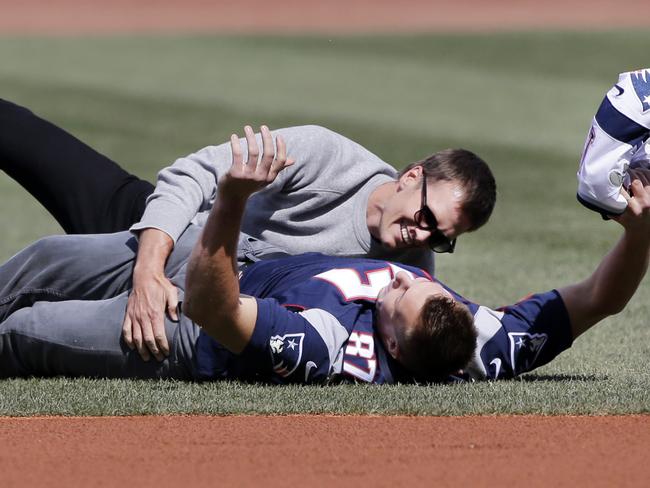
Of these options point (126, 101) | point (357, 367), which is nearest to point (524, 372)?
point (357, 367)

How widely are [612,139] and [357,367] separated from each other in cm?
129

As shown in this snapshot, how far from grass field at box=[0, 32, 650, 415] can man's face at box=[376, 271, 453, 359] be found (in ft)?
0.71

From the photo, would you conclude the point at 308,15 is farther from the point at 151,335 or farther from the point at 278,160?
the point at 278,160

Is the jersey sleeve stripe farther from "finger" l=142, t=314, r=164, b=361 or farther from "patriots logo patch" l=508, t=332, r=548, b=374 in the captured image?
"finger" l=142, t=314, r=164, b=361

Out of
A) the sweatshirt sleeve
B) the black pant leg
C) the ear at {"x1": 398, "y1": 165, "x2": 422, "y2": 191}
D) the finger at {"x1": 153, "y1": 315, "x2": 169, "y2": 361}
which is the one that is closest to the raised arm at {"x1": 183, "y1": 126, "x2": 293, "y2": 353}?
the finger at {"x1": 153, "y1": 315, "x2": 169, "y2": 361}

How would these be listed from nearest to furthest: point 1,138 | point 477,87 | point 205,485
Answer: point 205,485 < point 1,138 < point 477,87

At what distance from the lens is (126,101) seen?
17.0 meters

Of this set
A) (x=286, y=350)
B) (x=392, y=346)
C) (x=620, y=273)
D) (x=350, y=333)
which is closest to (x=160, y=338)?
(x=286, y=350)

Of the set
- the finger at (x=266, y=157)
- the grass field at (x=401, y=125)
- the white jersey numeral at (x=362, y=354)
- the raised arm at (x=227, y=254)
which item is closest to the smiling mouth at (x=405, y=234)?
the white jersey numeral at (x=362, y=354)

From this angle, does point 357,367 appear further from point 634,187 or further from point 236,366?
point 634,187

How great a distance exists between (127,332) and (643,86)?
2193mm

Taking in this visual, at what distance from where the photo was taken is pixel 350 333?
4.79 meters

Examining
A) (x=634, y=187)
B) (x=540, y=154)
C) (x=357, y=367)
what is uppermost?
(x=634, y=187)

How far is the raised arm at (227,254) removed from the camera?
4090 mm
